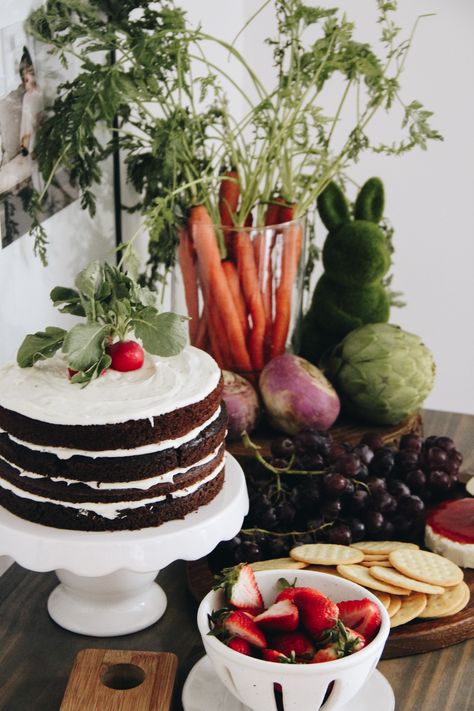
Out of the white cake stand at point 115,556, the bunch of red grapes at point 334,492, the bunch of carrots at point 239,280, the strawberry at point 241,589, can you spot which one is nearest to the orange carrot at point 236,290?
the bunch of carrots at point 239,280

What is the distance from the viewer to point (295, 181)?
5.01ft

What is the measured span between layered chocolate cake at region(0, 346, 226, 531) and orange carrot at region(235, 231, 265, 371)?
44 cm

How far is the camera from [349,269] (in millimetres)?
1589

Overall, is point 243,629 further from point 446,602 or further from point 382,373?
point 382,373

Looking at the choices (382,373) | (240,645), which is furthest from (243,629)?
(382,373)

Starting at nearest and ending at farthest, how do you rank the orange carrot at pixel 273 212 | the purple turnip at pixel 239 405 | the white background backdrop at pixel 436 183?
the purple turnip at pixel 239 405 < the orange carrot at pixel 273 212 < the white background backdrop at pixel 436 183

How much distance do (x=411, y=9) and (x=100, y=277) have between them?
153cm

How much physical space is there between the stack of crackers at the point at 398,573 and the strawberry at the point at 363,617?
123 millimetres

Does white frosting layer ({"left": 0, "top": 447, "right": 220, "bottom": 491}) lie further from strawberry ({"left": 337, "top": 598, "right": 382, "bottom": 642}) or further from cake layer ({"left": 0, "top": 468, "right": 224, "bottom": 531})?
strawberry ({"left": 337, "top": 598, "right": 382, "bottom": 642})

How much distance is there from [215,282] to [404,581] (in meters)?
0.57

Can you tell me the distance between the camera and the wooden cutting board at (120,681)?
3.09ft

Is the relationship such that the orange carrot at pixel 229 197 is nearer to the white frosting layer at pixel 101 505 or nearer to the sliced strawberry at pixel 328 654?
the white frosting layer at pixel 101 505

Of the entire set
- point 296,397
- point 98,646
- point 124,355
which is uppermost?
point 124,355

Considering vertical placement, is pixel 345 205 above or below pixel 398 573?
above
